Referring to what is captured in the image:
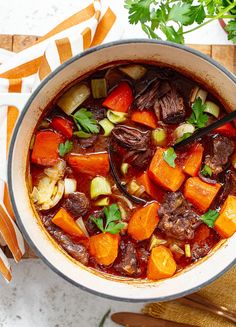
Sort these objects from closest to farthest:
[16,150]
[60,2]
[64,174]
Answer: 1. [16,150]
2. [64,174]
3. [60,2]

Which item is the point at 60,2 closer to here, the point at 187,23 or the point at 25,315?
the point at 187,23

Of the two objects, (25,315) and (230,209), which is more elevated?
(230,209)

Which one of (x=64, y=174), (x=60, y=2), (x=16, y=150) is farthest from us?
(x=60, y=2)

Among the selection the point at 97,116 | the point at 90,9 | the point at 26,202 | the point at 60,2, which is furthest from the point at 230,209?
the point at 60,2

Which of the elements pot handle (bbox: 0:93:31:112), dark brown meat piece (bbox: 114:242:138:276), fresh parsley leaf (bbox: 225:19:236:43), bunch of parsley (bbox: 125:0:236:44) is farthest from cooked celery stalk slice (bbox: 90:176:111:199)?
fresh parsley leaf (bbox: 225:19:236:43)

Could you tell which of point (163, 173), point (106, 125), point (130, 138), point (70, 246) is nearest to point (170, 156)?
point (163, 173)

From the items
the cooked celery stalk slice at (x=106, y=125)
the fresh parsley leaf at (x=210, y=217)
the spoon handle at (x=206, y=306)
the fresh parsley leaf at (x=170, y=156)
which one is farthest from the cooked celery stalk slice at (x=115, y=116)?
the spoon handle at (x=206, y=306)

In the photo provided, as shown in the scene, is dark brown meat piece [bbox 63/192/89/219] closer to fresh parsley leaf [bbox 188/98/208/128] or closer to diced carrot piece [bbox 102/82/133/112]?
diced carrot piece [bbox 102/82/133/112]
